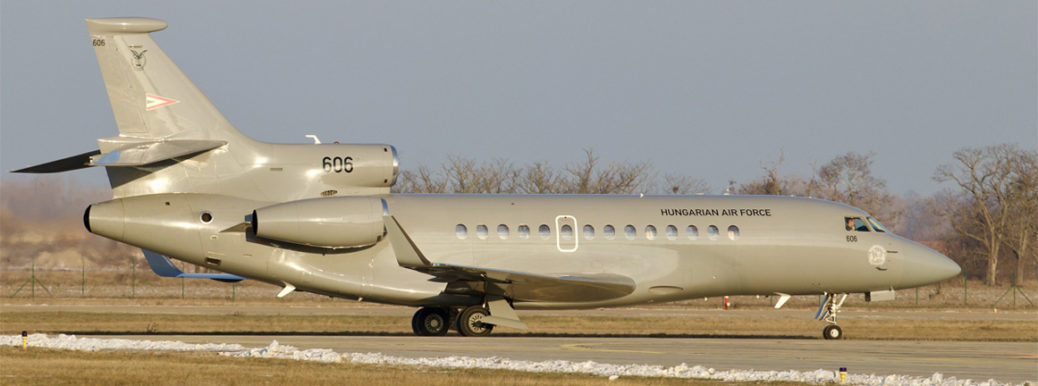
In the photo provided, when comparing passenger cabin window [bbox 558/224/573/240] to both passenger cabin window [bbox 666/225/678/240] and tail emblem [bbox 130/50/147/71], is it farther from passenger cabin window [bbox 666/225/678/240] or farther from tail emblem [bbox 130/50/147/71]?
tail emblem [bbox 130/50/147/71]

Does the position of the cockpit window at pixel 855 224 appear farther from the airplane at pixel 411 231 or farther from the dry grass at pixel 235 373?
the dry grass at pixel 235 373

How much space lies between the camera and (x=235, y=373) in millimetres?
16578

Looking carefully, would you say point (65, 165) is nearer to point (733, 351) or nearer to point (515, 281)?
point (515, 281)

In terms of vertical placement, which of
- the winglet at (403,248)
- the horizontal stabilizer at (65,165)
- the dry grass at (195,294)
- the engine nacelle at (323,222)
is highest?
the horizontal stabilizer at (65,165)

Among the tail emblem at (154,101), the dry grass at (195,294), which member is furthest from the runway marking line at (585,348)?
the dry grass at (195,294)

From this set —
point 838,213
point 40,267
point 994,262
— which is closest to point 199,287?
point 40,267

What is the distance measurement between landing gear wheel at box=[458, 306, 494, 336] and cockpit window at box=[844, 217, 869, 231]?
815 cm

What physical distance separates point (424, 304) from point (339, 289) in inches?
68.0

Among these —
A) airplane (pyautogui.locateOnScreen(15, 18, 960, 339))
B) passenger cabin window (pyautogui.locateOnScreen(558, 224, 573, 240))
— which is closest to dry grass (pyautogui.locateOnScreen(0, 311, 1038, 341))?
airplane (pyautogui.locateOnScreen(15, 18, 960, 339))

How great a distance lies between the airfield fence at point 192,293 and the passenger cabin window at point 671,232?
17.3m

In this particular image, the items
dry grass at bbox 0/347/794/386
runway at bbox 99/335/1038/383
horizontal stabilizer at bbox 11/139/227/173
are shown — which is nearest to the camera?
dry grass at bbox 0/347/794/386

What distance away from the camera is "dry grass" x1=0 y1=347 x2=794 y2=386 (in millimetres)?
15766

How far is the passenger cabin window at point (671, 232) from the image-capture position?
25891mm

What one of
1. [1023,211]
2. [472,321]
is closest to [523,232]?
[472,321]
